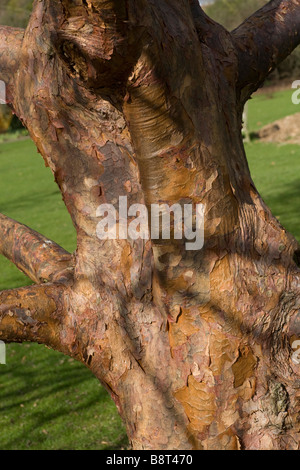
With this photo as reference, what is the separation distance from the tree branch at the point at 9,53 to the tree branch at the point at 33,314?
0.79m

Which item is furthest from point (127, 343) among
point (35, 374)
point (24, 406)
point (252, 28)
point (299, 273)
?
point (35, 374)

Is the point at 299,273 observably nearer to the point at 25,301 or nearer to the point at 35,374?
the point at 25,301

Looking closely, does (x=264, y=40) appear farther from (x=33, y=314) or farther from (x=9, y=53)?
(x=33, y=314)

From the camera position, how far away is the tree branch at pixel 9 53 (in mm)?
2186

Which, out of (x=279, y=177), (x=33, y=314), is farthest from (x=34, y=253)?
(x=279, y=177)

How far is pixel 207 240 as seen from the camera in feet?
6.23

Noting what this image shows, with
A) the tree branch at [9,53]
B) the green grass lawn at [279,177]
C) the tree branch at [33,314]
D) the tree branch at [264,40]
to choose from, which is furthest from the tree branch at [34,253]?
the green grass lawn at [279,177]

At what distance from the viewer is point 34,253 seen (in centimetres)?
270

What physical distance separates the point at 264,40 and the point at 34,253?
1343 millimetres

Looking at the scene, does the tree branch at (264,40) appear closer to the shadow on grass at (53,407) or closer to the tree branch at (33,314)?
the tree branch at (33,314)

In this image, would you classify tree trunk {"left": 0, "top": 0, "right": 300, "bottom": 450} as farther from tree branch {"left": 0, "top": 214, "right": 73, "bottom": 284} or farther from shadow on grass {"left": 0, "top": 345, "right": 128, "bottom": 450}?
shadow on grass {"left": 0, "top": 345, "right": 128, "bottom": 450}

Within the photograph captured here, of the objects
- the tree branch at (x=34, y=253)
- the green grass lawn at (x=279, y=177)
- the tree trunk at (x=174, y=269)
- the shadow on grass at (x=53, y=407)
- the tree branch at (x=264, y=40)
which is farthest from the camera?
the green grass lawn at (x=279, y=177)

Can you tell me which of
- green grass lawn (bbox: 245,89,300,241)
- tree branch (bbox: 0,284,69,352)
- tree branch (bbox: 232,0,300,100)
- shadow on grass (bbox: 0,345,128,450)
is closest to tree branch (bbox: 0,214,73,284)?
tree branch (bbox: 0,284,69,352)

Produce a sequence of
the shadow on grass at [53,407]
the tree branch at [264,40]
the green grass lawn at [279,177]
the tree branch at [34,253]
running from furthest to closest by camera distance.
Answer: the green grass lawn at [279,177] → the shadow on grass at [53,407] → the tree branch at [34,253] → the tree branch at [264,40]
